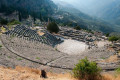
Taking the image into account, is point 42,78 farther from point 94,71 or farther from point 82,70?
point 94,71

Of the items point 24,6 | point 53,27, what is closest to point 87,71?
point 53,27

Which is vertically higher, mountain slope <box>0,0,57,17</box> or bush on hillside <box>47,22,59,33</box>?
mountain slope <box>0,0,57,17</box>

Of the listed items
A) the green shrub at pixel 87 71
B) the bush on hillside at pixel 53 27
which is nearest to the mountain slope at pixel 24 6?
the bush on hillside at pixel 53 27

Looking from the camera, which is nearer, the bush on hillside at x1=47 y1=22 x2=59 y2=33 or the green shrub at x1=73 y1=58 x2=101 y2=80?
the green shrub at x1=73 y1=58 x2=101 y2=80

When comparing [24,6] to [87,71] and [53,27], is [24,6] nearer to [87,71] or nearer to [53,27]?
[53,27]

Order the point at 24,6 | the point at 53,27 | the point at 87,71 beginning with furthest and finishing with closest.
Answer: the point at 24,6 → the point at 53,27 → the point at 87,71

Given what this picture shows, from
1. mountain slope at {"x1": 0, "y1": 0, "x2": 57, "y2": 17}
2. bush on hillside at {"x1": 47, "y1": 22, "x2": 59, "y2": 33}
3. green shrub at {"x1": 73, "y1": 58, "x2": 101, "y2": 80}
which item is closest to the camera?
green shrub at {"x1": 73, "y1": 58, "x2": 101, "y2": 80}

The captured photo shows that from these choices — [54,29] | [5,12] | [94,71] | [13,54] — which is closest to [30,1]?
[5,12]

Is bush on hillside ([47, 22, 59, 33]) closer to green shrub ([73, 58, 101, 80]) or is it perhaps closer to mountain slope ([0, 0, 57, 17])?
green shrub ([73, 58, 101, 80])

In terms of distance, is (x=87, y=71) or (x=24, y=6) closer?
(x=87, y=71)

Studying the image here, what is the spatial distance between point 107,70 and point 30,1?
7005 inches

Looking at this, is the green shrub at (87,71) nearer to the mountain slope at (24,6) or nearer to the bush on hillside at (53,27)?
the bush on hillside at (53,27)

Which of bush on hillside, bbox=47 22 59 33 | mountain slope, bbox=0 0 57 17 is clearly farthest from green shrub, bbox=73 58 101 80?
mountain slope, bbox=0 0 57 17

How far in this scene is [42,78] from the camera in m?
11.3
